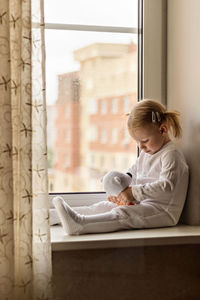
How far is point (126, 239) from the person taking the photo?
1593mm

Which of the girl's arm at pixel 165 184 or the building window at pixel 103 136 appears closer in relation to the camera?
the girl's arm at pixel 165 184

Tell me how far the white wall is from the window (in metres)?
0.14

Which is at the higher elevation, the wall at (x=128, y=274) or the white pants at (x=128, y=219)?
the white pants at (x=128, y=219)

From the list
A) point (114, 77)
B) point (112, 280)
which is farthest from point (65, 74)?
point (112, 280)

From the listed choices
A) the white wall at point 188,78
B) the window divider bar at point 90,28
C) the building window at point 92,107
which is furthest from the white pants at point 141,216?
the window divider bar at point 90,28

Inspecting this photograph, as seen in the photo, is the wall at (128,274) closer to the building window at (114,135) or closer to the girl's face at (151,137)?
the girl's face at (151,137)

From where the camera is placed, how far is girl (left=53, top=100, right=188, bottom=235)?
5.48 feet

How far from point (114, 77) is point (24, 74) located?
56cm

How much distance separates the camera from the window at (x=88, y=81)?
1.88 metres

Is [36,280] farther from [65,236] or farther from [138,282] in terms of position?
[138,282]

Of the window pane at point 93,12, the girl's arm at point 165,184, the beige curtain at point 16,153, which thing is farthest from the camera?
the window pane at point 93,12

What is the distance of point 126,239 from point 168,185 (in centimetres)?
23

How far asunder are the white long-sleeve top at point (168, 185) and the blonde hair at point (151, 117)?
8cm

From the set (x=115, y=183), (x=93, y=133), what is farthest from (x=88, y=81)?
(x=115, y=183)
